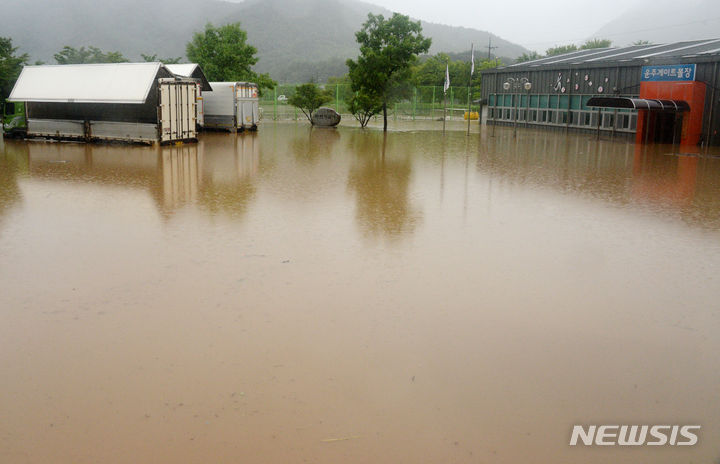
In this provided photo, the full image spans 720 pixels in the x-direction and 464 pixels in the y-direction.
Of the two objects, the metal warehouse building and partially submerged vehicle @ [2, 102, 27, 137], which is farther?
partially submerged vehicle @ [2, 102, 27, 137]

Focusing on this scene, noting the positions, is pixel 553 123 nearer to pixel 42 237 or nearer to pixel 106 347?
pixel 42 237

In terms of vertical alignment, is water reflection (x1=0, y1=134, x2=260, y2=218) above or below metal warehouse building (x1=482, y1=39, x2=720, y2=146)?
below

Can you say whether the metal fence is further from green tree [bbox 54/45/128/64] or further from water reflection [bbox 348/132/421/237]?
water reflection [bbox 348/132/421/237]

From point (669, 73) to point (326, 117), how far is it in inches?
757

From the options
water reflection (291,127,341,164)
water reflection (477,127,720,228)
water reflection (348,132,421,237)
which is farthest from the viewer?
water reflection (291,127,341,164)

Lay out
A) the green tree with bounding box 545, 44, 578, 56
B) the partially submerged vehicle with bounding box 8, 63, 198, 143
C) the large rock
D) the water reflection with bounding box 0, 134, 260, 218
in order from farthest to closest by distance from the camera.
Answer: the green tree with bounding box 545, 44, 578, 56 < the large rock < the partially submerged vehicle with bounding box 8, 63, 198, 143 < the water reflection with bounding box 0, 134, 260, 218

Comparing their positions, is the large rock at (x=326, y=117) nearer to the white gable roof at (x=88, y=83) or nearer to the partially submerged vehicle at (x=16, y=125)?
the white gable roof at (x=88, y=83)

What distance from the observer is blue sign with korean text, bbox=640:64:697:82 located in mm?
26438

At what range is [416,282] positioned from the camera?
24.3ft

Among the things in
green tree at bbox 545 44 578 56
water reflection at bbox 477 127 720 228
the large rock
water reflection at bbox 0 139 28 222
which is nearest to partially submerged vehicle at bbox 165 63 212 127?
water reflection at bbox 0 139 28 222

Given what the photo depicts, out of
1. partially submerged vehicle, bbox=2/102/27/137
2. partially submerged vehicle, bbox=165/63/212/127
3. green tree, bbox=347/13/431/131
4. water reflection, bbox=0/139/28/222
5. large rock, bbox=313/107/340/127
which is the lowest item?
water reflection, bbox=0/139/28/222

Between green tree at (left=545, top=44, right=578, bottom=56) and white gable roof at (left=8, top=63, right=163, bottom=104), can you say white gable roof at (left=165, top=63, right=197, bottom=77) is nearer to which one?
white gable roof at (left=8, top=63, right=163, bottom=104)

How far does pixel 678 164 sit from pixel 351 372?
18111 mm

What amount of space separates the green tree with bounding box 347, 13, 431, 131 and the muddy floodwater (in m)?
22.6
